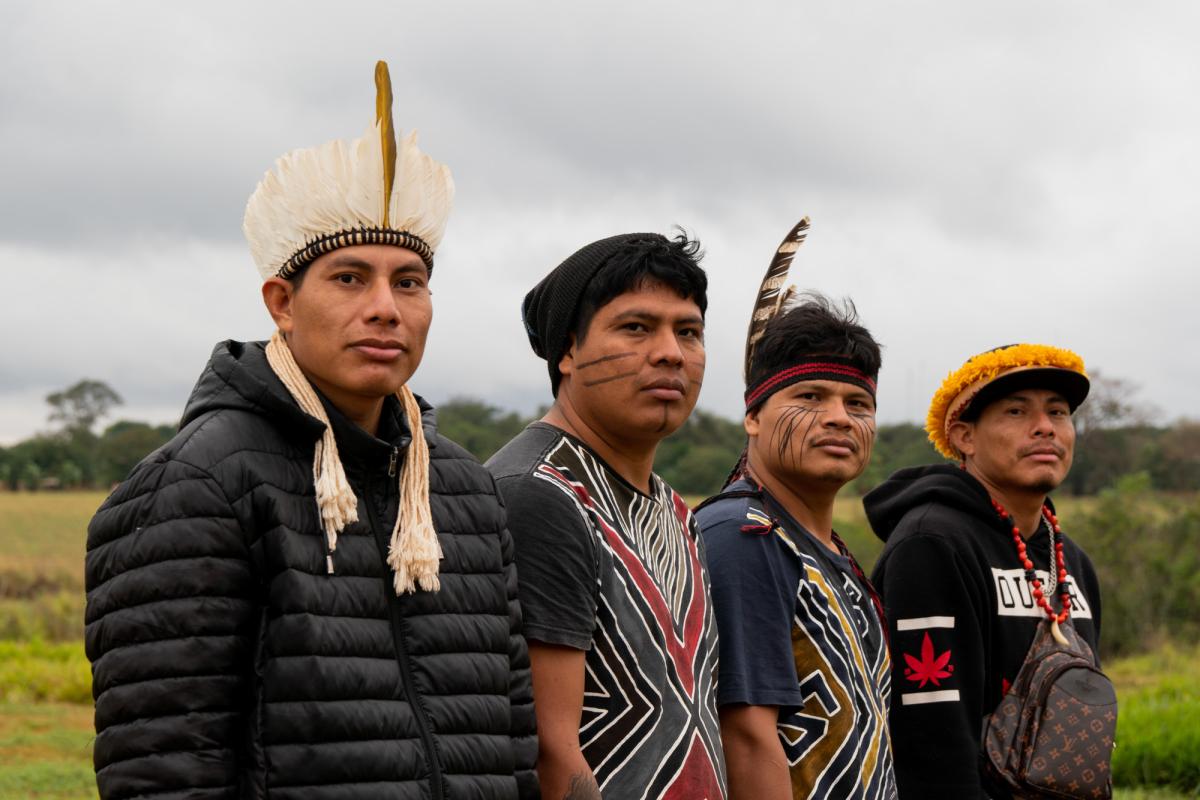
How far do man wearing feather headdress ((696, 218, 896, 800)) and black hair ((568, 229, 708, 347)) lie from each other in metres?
0.62

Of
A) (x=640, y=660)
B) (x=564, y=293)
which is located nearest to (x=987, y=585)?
(x=640, y=660)

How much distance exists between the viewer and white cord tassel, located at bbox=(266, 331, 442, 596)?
2537 millimetres

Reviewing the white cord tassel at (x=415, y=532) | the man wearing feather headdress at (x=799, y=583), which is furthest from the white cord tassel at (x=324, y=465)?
the man wearing feather headdress at (x=799, y=583)

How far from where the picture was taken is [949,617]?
13.8ft

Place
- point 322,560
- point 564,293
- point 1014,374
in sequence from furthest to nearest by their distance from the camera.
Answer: point 1014,374 → point 564,293 → point 322,560

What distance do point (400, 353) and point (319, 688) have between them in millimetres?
667

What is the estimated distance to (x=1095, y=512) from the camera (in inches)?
727

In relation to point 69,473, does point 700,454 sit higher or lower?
lower

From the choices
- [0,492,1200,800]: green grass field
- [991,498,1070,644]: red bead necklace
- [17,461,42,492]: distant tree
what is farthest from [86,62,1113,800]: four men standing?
[17,461,42,492]: distant tree

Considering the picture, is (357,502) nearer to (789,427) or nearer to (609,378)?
(609,378)

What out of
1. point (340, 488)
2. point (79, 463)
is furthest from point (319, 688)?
point (79, 463)

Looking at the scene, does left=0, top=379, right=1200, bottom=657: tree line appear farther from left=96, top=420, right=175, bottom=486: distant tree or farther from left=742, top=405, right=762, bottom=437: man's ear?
left=96, top=420, right=175, bottom=486: distant tree

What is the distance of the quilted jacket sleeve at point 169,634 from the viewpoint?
2.28 metres

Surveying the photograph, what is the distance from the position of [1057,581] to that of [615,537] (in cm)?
209
